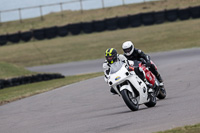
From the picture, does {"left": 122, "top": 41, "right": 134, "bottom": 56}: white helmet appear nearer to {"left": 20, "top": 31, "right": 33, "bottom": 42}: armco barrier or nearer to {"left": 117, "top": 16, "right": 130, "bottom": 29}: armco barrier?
{"left": 117, "top": 16, "right": 130, "bottom": 29}: armco barrier

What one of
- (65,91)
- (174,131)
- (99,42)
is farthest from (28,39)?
(174,131)

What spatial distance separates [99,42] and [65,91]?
19.4m

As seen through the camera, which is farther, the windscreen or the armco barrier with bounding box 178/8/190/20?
the armco barrier with bounding box 178/8/190/20

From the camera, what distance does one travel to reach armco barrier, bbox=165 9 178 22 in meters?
33.8

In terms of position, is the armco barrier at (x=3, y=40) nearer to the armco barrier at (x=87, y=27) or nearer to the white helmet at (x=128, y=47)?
the armco barrier at (x=87, y=27)

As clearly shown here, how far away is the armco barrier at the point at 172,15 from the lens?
33.8 m

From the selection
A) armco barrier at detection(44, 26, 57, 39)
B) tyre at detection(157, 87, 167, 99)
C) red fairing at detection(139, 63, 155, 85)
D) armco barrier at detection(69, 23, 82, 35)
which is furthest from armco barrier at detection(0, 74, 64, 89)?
armco barrier at detection(44, 26, 57, 39)

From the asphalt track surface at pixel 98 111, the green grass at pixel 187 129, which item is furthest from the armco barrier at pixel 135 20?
the green grass at pixel 187 129

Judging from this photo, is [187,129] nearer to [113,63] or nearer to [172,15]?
[113,63]

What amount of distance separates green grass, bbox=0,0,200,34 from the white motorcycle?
27.5 metres

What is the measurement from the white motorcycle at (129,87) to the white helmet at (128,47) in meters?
0.71

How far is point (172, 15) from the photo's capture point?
3388 cm

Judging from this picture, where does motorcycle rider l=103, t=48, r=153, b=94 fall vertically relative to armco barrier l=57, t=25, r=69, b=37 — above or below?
above

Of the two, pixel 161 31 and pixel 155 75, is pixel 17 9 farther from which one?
pixel 155 75
